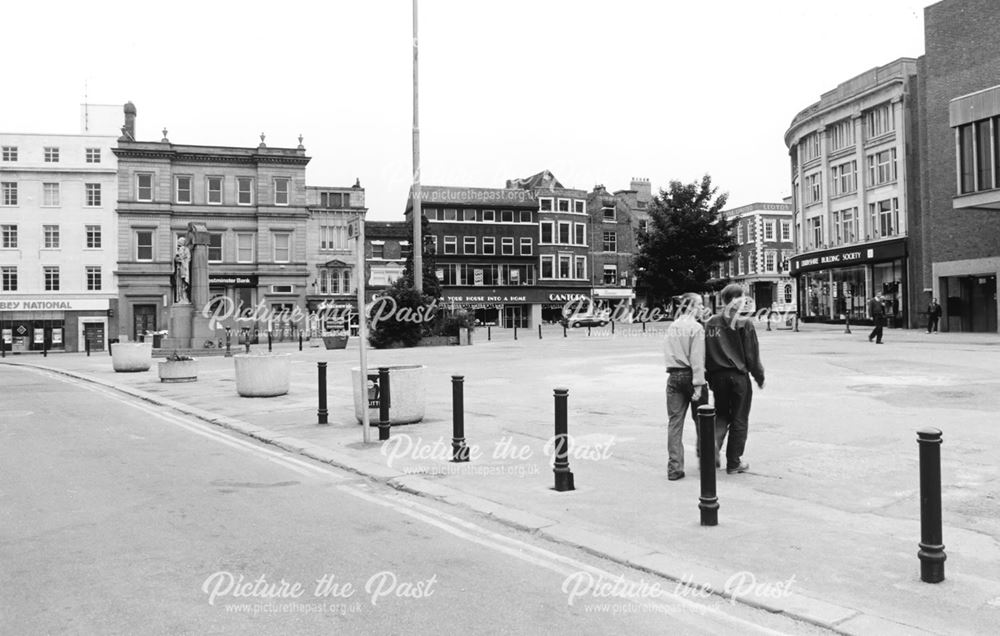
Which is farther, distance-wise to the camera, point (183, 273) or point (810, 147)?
point (810, 147)

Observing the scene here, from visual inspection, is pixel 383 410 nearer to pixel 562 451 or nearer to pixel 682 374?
pixel 562 451

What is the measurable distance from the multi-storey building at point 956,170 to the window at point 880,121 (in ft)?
10.4

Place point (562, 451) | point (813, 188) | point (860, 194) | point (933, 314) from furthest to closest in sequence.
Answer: point (813, 188) → point (860, 194) → point (933, 314) → point (562, 451)

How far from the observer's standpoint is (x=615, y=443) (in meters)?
9.51

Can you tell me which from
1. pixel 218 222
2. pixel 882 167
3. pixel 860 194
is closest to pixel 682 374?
pixel 882 167

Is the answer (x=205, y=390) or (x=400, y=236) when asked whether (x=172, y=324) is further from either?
(x=400, y=236)

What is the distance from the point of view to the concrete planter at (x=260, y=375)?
609 inches

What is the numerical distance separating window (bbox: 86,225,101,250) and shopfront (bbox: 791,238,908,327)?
48331mm

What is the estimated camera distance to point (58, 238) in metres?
56.3

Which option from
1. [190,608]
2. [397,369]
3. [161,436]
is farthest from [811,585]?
[161,436]

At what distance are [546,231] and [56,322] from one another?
41424 millimetres

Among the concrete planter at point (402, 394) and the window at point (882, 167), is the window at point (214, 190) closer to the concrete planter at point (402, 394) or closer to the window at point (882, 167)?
the window at point (882, 167)

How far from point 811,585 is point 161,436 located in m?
9.15

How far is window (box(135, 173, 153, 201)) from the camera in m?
57.8
